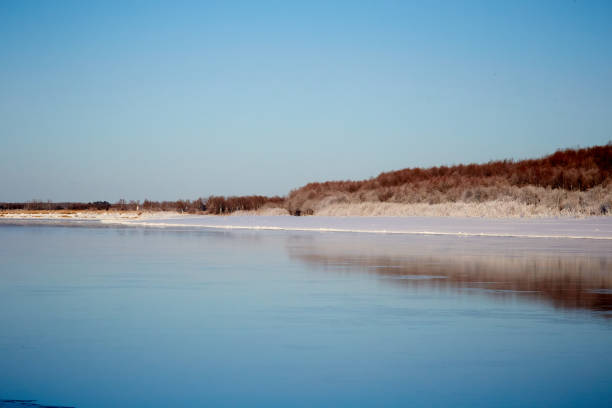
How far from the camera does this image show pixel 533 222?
18891 mm

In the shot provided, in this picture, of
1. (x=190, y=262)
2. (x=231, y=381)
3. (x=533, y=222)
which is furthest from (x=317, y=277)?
(x=533, y=222)

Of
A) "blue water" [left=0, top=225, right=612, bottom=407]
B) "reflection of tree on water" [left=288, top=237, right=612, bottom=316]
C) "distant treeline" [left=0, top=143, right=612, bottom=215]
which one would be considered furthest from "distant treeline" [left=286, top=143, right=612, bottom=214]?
"blue water" [left=0, top=225, right=612, bottom=407]

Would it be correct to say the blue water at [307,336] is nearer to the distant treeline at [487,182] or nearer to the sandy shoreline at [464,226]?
the sandy shoreline at [464,226]

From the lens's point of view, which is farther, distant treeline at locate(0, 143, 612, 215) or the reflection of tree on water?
distant treeline at locate(0, 143, 612, 215)

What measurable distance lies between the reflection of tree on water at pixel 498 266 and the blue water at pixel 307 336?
35mm

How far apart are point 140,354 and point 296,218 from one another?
2325 cm

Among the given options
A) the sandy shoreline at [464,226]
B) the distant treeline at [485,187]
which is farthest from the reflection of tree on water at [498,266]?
the distant treeline at [485,187]

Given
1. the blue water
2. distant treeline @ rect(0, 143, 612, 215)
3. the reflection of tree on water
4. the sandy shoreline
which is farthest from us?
distant treeline @ rect(0, 143, 612, 215)

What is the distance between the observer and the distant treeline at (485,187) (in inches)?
Result: 954

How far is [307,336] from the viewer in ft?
14.3

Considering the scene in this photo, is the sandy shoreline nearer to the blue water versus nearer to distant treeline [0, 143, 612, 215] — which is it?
distant treeline [0, 143, 612, 215]

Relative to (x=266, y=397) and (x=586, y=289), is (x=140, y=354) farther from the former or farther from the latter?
(x=586, y=289)

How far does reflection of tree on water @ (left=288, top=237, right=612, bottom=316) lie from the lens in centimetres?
630

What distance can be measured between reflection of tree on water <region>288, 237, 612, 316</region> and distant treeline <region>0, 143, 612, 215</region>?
10.8m
